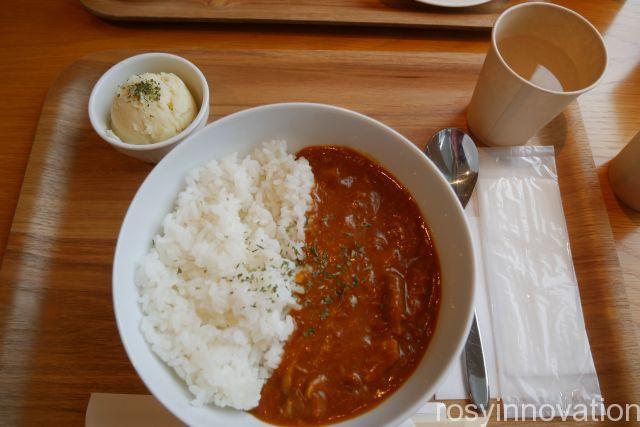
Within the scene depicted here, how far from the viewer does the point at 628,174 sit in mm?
1785

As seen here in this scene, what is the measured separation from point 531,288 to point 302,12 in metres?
1.80

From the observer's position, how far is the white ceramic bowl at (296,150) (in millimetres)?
1281

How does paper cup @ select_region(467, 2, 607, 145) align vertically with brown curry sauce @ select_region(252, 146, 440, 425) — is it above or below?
above

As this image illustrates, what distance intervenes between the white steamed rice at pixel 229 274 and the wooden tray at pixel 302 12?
36.9 inches

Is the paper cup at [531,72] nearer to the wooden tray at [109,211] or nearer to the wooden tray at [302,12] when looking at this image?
the wooden tray at [109,211]

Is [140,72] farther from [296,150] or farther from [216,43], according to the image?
[296,150]

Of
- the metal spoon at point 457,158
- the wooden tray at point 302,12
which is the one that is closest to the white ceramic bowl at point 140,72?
the wooden tray at point 302,12

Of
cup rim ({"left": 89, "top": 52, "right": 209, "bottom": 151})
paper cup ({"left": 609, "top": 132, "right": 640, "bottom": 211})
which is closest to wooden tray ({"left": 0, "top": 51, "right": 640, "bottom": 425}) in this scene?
paper cup ({"left": 609, "top": 132, "right": 640, "bottom": 211})

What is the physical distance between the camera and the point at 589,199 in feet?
6.06

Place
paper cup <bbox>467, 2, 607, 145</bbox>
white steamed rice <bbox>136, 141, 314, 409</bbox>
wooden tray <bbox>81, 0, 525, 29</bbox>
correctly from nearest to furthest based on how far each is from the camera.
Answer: white steamed rice <bbox>136, 141, 314, 409</bbox> → paper cup <bbox>467, 2, 607, 145</bbox> → wooden tray <bbox>81, 0, 525, 29</bbox>

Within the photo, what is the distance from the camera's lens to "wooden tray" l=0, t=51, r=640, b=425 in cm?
152

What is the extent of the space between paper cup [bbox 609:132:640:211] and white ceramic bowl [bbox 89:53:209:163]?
1875 millimetres

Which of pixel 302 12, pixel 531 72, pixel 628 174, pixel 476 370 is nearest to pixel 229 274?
pixel 476 370

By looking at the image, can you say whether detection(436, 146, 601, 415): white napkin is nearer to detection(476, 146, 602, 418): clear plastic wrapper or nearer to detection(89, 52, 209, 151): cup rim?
detection(476, 146, 602, 418): clear plastic wrapper
